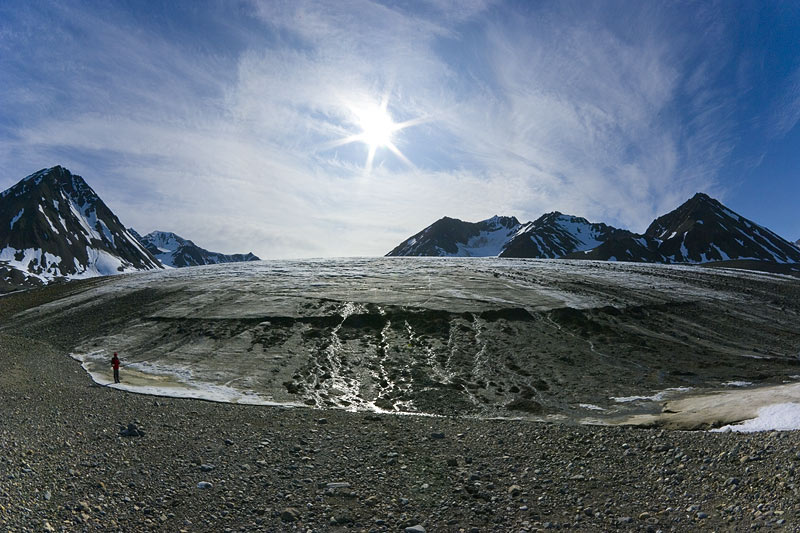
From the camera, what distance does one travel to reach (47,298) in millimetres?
54688

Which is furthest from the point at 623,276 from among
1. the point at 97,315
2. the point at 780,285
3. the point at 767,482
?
the point at 97,315

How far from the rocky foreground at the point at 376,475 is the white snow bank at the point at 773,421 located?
1132mm

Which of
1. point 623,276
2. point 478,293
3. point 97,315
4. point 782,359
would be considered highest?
point 623,276

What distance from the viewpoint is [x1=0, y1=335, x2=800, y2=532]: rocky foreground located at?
31.2ft

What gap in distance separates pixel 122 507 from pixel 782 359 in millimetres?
39480

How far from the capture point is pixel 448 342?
31938 millimetres

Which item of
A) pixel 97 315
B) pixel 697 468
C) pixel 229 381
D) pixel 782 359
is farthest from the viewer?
pixel 97 315

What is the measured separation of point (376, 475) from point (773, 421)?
1389 cm

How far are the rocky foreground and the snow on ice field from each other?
454 centimetres

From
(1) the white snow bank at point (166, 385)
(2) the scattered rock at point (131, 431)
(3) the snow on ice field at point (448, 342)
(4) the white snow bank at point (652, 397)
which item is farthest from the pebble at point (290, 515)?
(4) the white snow bank at point (652, 397)

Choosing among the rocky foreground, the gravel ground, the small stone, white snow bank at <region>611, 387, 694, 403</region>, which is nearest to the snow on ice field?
white snow bank at <region>611, 387, 694, 403</region>

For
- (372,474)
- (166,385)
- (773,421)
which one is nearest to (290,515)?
(372,474)

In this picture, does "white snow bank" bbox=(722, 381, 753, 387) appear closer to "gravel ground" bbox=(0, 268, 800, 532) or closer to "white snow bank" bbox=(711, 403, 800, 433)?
"white snow bank" bbox=(711, 403, 800, 433)

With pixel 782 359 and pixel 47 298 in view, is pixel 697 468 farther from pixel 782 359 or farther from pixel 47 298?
pixel 47 298
